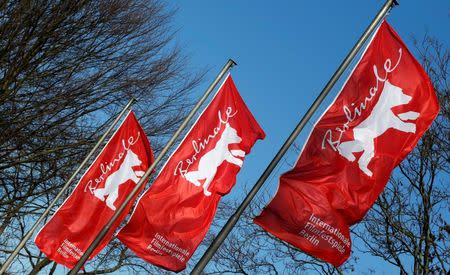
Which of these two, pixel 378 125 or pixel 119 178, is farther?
pixel 119 178

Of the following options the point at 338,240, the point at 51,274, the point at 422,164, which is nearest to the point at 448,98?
the point at 422,164

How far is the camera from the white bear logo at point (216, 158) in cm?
923

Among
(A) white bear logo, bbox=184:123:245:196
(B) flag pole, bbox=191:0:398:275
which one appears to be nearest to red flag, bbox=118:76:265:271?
(A) white bear logo, bbox=184:123:245:196

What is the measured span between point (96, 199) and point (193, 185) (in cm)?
240

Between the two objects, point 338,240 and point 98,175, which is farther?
point 98,175

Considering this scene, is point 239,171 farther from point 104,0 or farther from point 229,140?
point 104,0

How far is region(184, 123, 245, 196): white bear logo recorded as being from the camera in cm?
923

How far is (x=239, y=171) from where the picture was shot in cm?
946

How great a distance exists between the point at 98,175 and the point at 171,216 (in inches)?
96.8

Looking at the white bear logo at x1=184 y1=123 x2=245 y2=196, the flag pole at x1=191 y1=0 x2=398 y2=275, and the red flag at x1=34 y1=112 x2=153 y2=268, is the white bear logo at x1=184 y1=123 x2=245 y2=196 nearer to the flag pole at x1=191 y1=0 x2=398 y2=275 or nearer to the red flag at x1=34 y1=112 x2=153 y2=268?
the red flag at x1=34 y1=112 x2=153 y2=268

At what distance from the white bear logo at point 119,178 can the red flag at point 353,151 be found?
4699mm

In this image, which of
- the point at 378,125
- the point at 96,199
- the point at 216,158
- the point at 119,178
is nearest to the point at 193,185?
the point at 216,158

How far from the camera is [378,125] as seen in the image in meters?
7.07

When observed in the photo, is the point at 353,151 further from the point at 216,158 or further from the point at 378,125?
the point at 216,158
